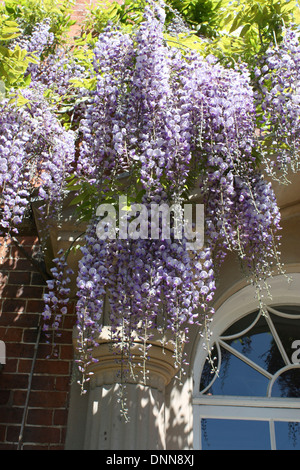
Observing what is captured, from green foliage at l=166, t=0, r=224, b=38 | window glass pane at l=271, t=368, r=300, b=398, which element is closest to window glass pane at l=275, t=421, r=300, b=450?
window glass pane at l=271, t=368, r=300, b=398

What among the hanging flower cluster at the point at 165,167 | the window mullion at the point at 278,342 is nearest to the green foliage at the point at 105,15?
the hanging flower cluster at the point at 165,167

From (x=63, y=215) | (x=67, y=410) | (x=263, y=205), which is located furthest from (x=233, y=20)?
(x=67, y=410)

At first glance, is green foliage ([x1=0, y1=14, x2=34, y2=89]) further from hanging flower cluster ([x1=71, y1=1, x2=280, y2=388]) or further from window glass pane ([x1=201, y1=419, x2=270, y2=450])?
window glass pane ([x1=201, y1=419, x2=270, y2=450])

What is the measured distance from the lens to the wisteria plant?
7.22 feet

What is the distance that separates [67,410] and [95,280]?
1006 millimetres

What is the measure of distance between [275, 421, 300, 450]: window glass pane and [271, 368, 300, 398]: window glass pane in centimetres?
19

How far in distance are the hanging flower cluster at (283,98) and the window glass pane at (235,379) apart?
1441 mm

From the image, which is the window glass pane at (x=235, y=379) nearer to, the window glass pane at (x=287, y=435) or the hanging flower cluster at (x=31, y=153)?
the window glass pane at (x=287, y=435)

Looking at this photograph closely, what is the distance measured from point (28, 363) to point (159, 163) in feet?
4.94

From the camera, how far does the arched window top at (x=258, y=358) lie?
3.20 m

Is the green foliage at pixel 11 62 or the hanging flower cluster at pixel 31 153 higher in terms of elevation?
the green foliage at pixel 11 62

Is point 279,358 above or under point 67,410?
above
